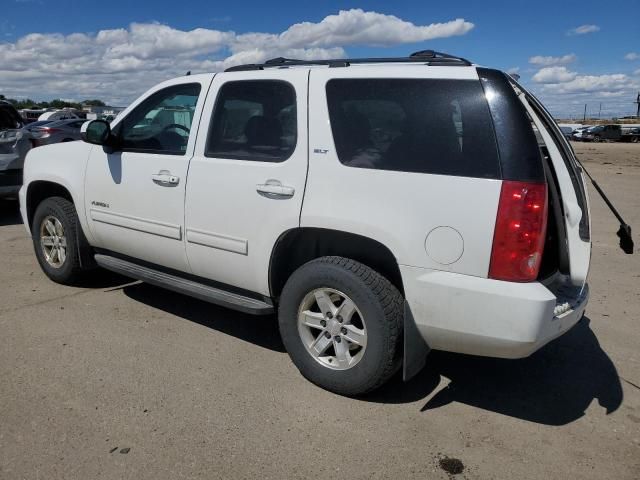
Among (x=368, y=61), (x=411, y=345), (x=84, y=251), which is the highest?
(x=368, y=61)

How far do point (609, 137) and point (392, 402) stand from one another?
5542cm

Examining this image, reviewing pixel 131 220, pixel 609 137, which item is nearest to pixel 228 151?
pixel 131 220

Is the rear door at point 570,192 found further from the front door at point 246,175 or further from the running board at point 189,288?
the running board at point 189,288

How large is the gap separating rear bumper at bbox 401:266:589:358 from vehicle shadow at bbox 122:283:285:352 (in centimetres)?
146

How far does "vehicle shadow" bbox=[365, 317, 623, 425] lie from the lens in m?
3.49

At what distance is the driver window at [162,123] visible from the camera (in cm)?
425

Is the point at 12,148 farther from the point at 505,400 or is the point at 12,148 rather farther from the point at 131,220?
the point at 505,400

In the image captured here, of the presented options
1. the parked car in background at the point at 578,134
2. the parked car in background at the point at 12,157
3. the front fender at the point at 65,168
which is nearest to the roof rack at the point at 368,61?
the front fender at the point at 65,168

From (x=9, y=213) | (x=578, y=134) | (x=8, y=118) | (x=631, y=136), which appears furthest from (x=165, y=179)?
(x=578, y=134)

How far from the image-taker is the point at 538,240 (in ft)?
9.45

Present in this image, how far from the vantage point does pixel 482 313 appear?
9.61 ft

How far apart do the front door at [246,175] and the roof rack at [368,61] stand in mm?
169

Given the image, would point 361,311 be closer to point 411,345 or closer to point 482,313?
point 411,345

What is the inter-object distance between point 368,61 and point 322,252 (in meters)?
1.22
